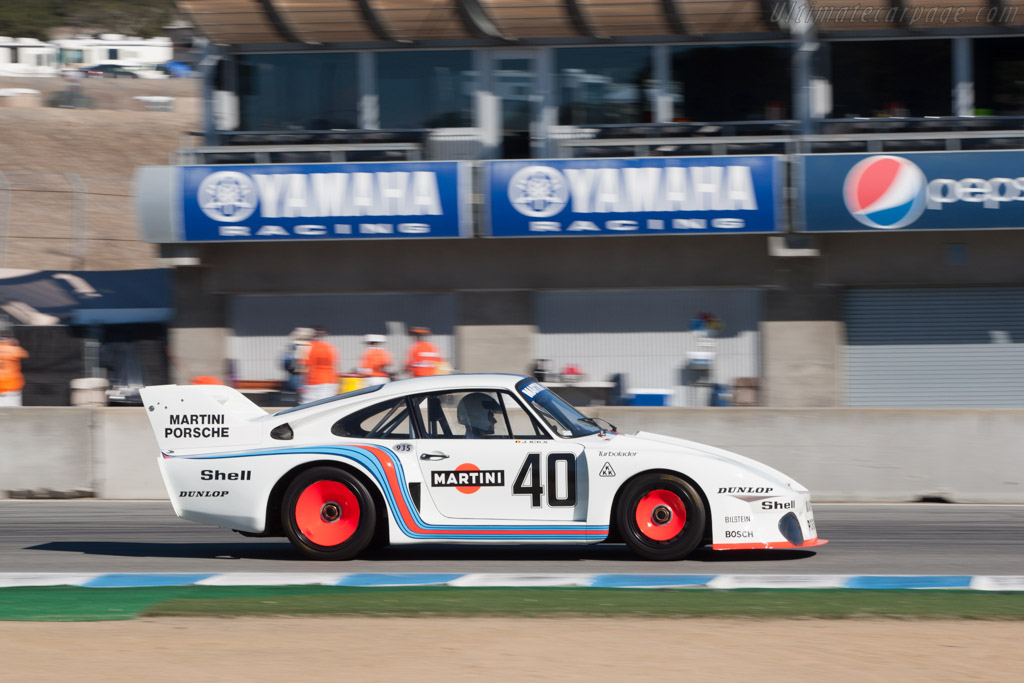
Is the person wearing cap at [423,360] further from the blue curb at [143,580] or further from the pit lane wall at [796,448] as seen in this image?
the blue curb at [143,580]

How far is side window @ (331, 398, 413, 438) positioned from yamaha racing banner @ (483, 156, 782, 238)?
1016cm

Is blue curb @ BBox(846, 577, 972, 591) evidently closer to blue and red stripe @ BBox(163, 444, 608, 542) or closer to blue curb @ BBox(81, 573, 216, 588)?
blue and red stripe @ BBox(163, 444, 608, 542)

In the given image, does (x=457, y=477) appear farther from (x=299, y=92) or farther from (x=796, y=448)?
(x=299, y=92)

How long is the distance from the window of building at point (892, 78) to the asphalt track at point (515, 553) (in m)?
9.84

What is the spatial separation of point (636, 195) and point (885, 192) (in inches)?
142

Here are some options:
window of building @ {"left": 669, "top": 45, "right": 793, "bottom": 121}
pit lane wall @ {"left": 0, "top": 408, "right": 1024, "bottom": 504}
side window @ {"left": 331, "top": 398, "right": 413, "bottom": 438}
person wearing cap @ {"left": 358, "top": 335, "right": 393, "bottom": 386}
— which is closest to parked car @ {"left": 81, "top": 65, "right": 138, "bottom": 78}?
window of building @ {"left": 669, "top": 45, "right": 793, "bottom": 121}

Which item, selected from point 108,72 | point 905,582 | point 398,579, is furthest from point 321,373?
point 108,72

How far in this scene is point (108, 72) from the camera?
66250 millimetres

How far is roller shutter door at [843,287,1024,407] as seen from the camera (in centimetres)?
1936

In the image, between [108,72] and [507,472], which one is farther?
[108,72]

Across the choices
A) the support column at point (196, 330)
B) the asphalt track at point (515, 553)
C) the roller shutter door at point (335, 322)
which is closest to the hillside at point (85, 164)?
the support column at point (196, 330)

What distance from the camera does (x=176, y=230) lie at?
19.5 metres

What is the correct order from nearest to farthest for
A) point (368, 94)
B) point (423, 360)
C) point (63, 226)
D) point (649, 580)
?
1. point (649, 580)
2. point (423, 360)
3. point (368, 94)
4. point (63, 226)

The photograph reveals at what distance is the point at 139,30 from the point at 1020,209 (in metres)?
81.2
